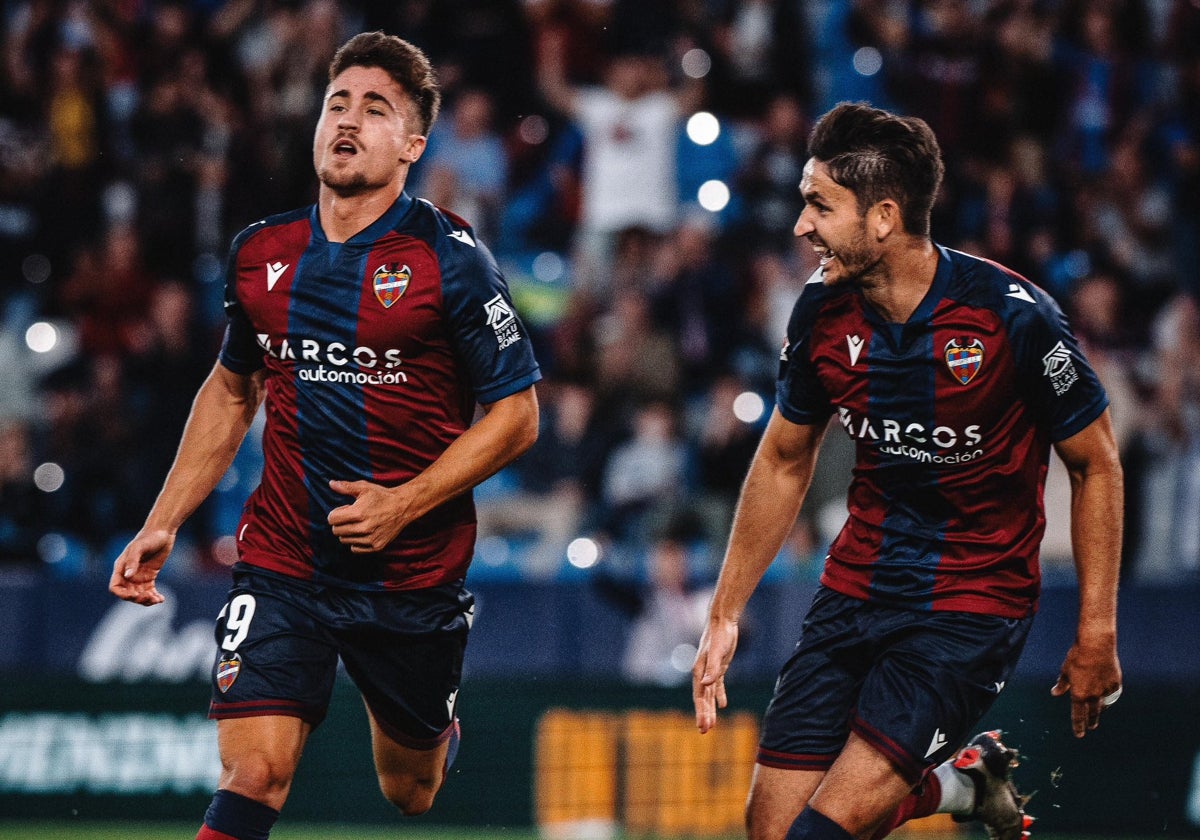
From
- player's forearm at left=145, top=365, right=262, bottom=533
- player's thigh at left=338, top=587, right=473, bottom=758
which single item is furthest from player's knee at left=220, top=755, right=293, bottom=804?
player's forearm at left=145, top=365, right=262, bottom=533

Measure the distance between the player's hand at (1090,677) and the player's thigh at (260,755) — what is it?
2.24m

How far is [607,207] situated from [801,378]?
23.8 feet

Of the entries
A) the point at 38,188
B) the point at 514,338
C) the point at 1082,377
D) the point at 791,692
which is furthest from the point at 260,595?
the point at 38,188

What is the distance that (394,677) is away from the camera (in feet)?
18.8

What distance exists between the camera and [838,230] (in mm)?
5246

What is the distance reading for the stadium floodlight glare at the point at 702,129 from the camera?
1292 cm

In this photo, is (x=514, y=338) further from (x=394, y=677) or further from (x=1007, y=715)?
(x=1007, y=715)

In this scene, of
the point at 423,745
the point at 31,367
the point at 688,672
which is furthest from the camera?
the point at 31,367

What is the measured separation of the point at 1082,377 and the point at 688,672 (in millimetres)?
5458

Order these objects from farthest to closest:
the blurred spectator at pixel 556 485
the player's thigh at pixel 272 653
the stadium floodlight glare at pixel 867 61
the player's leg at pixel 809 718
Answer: the stadium floodlight glare at pixel 867 61, the blurred spectator at pixel 556 485, the player's leg at pixel 809 718, the player's thigh at pixel 272 653

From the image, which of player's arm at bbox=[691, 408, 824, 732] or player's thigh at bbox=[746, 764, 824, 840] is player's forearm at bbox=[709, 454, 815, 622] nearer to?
player's arm at bbox=[691, 408, 824, 732]

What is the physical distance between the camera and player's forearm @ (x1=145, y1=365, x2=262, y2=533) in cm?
575

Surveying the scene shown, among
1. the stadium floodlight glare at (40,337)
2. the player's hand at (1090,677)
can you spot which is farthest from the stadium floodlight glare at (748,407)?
the player's hand at (1090,677)

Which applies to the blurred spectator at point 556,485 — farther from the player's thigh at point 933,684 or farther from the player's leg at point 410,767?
the player's thigh at point 933,684
